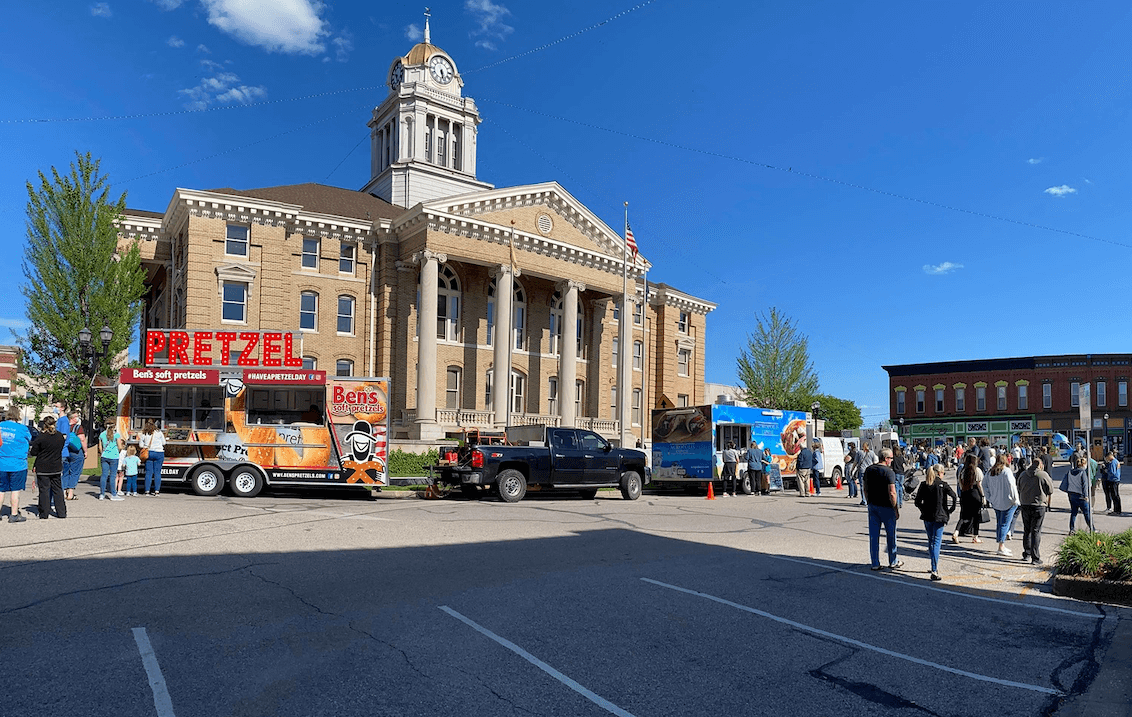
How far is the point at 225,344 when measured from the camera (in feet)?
69.8

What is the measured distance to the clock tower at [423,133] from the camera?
49719 millimetres

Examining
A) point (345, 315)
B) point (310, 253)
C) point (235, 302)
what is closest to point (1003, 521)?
point (345, 315)

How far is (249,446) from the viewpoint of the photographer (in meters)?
20.1

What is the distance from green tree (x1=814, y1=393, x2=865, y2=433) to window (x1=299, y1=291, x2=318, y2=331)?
86.5 meters

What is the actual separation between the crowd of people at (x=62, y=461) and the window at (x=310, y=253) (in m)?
19.9

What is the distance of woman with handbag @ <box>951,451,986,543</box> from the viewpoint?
13654mm

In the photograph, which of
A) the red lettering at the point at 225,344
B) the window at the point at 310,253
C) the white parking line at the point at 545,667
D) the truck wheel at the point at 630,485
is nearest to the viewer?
the white parking line at the point at 545,667

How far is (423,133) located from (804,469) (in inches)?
1341

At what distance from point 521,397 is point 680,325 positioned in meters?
17.8

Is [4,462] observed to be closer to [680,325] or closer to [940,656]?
[940,656]

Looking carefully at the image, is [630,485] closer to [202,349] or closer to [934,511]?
[202,349]

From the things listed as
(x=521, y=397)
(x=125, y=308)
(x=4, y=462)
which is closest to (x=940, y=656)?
(x=4, y=462)

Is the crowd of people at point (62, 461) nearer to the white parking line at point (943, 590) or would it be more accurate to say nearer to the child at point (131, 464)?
the child at point (131, 464)

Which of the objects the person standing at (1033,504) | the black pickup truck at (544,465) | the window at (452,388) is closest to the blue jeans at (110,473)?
the black pickup truck at (544,465)
